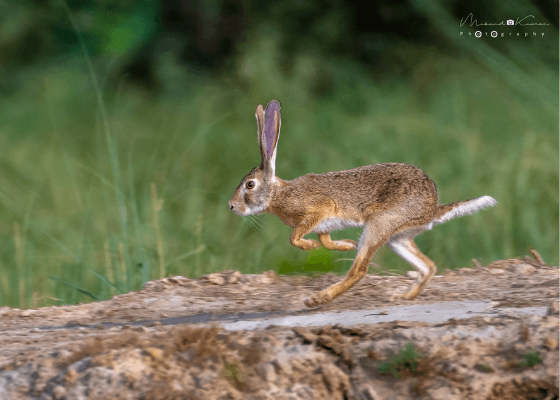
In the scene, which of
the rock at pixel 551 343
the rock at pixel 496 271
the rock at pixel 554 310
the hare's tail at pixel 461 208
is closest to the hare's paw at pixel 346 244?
the hare's tail at pixel 461 208

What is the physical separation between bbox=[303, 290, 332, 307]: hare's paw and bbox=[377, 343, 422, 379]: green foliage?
95 cm

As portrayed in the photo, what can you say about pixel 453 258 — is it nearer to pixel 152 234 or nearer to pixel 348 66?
pixel 152 234

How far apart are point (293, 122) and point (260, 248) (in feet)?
9.00

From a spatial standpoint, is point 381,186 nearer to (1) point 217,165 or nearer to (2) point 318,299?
(2) point 318,299

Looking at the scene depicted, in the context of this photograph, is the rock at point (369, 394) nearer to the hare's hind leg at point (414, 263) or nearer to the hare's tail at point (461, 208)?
the hare's hind leg at point (414, 263)

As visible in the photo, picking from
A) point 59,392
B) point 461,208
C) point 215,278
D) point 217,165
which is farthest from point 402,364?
point 217,165

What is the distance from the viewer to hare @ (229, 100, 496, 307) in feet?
13.3

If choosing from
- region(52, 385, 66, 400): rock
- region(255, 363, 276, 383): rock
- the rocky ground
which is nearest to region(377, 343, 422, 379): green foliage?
the rocky ground

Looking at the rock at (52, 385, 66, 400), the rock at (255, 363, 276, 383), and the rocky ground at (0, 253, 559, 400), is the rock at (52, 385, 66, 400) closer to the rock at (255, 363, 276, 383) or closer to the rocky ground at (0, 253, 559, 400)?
the rocky ground at (0, 253, 559, 400)

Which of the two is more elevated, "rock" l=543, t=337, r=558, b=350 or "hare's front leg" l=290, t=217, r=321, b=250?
"hare's front leg" l=290, t=217, r=321, b=250

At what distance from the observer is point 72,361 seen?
3.18 m

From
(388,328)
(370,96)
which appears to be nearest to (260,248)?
(388,328)

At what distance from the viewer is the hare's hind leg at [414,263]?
411cm

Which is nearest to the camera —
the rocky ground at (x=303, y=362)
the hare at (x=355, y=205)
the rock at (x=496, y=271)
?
the rocky ground at (x=303, y=362)
